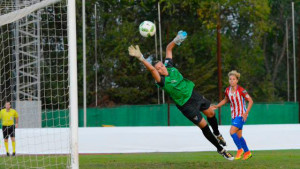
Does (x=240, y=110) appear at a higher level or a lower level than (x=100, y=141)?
higher

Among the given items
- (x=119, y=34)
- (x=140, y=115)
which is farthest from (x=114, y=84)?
(x=140, y=115)

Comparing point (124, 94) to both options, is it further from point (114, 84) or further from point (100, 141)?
point (100, 141)

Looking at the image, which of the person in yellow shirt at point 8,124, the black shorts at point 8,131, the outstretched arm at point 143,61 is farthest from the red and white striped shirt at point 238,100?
the black shorts at point 8,131

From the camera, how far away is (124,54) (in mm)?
31812

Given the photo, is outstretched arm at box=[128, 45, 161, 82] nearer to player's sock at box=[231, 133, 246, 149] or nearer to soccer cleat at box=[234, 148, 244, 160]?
player's sock at box=[231, 133, 246, 149]

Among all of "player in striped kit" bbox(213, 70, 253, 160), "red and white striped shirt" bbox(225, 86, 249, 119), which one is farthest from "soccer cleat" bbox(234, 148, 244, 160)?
"red and white striped shirt" bbox(225, 86, 249, 119)

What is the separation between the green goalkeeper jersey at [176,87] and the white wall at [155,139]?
652 cm

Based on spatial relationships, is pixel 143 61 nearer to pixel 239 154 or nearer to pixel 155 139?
pixel 239 154

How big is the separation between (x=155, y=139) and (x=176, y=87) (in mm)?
7032

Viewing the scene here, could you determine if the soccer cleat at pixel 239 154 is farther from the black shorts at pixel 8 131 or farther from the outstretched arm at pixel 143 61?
the black shorts at pixel 8 131

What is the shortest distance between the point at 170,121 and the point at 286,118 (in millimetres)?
5451

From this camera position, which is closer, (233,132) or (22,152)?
(233,132)

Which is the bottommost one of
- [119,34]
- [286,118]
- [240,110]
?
[286,118]

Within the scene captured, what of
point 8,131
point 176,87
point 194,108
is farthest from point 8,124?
point 194,108
